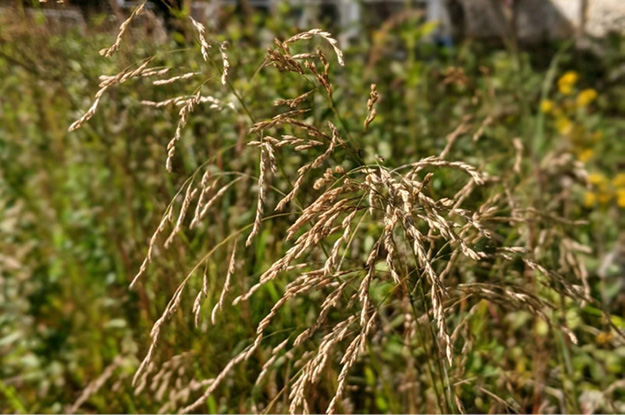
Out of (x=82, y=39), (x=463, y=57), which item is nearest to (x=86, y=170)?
(x=82, y=39)

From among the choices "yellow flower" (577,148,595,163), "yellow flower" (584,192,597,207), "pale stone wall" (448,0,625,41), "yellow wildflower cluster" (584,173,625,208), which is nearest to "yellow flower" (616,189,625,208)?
"yellow wildflower cluster" (584,173,625,208)

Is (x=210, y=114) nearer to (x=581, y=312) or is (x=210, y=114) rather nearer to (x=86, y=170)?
(x=86, y=170)

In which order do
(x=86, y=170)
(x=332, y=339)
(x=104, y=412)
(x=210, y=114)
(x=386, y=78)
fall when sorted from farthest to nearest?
(x=386, y=78) → (x=86, y=170) → (x=210, y=114) → (x=104, y=412) → (x=332, y=339)

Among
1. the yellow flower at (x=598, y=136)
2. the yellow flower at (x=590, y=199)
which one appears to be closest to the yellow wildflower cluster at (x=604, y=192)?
the yellow flower at (x=590, y=199)

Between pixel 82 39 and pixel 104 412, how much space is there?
1.04m

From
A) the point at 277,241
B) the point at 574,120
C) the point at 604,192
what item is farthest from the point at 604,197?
the point at 277,241

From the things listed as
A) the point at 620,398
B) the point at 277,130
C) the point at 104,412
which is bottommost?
the point at 620,398

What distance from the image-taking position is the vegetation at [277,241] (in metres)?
1.33

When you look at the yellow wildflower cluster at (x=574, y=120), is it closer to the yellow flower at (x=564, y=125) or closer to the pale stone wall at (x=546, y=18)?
the yellow flower at (x=564, y=125)

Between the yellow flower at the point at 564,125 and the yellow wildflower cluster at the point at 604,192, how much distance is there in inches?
16.0

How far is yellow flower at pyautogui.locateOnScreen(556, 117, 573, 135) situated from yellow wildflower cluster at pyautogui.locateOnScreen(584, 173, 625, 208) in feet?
1.33

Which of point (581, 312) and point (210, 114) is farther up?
point (210, 114)

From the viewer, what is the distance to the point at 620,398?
7.57 feet

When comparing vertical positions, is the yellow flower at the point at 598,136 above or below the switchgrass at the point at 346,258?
below
